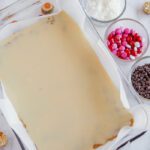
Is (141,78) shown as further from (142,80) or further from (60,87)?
(60,87)

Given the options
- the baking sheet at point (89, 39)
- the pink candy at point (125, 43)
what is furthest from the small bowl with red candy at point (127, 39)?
the baking sheet at point (89, 39)

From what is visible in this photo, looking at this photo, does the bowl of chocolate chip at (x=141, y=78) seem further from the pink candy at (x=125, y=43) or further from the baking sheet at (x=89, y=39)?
the baking sheet at (x=89, y=39)

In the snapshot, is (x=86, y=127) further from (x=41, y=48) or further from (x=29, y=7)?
(x=29, y=7)

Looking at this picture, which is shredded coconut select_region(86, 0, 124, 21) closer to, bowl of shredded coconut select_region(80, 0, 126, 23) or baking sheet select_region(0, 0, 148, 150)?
bowl of shredded coconut select_region(80, 0, 126, 23)

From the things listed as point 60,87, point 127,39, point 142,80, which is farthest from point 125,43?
point 60,87

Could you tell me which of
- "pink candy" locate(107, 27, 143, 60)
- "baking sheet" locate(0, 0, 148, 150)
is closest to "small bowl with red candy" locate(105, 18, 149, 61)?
"pink candy" locate(107, 27, 143, 60)

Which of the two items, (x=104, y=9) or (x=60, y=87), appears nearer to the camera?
(x=60, y=87)

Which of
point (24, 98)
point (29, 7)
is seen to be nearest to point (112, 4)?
point (29, 7)
